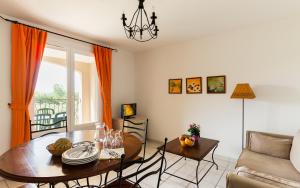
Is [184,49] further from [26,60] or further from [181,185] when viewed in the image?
[26,60]

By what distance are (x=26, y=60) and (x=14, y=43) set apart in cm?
28

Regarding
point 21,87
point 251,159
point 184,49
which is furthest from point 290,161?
point 21,87

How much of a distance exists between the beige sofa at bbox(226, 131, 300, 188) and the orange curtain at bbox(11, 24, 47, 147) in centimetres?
293

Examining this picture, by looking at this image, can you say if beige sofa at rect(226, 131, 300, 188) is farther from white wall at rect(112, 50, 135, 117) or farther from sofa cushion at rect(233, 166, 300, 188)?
white wall at rect(112, 50, 135, 117)

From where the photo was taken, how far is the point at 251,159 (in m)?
2.18

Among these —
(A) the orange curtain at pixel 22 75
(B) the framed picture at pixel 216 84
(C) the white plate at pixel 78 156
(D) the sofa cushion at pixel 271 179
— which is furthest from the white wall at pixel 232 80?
(C) the white plate at pixel 78 156

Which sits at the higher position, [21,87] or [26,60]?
[26,60]

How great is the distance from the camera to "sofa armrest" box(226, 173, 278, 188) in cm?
107

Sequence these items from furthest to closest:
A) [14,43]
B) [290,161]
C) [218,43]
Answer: [218,43] < [14,43] < [290,161]

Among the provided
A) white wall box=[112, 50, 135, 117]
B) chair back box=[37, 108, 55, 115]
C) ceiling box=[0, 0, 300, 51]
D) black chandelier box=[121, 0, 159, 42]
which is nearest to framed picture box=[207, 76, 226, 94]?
ceiling box=[0, 0, 300, 51]

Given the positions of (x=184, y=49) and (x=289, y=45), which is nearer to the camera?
(x=289, y=45)

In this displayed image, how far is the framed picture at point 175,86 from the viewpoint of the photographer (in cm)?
384

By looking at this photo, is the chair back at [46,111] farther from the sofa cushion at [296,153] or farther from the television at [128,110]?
the sofa cushion at [296,153]

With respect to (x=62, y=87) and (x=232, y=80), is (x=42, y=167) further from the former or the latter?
(x=232, y=80)
